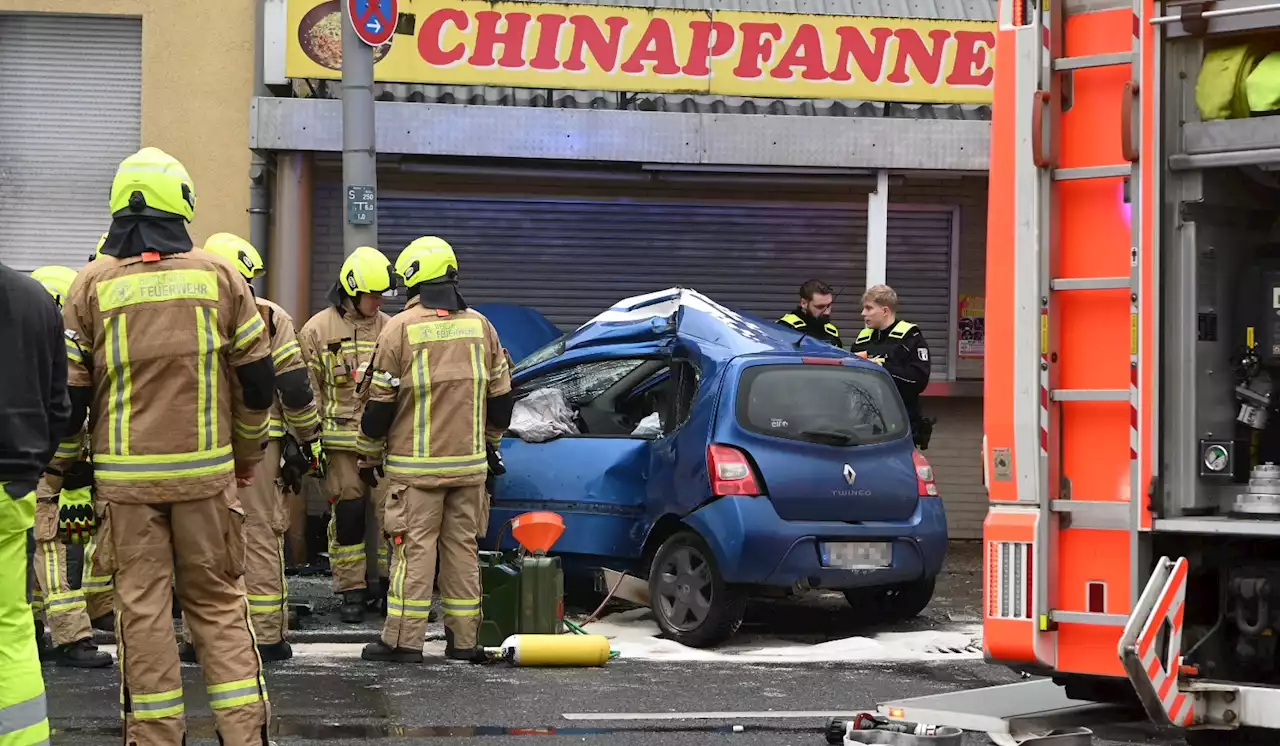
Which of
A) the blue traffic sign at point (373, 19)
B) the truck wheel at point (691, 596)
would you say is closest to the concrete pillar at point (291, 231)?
the blue traffic sign at point (373, 19)

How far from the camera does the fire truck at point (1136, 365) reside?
544 centimetres

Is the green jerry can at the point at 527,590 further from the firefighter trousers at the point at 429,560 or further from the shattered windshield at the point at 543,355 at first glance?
the shattered windshield at the point at 543,355

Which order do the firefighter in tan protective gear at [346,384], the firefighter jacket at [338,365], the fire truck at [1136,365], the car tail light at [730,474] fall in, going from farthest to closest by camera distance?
the firefighter jacket at [338,365]
the firefighter in tan protective gear at [346,384]
the car tail light at [730,474]
the fire truck at [1136,365]

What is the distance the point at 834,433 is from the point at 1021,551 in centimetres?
424

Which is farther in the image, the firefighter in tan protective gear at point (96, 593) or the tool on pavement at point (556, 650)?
the tool on pavement at point (556, 650)

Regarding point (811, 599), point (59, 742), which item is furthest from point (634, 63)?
Answer: point (59, 742)

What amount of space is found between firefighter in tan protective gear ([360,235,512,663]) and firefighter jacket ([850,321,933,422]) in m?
3.21

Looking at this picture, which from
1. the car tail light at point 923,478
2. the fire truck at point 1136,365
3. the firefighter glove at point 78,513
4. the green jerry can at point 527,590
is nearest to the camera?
the fire truck at point 1136,365

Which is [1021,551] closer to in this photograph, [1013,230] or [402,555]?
[1013,230]

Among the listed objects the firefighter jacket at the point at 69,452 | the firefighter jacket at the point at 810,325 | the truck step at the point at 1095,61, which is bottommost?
the firefighter jacket at the point at 69,452

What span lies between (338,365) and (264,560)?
6.20ft

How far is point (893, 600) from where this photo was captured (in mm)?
10625

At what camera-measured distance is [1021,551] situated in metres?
5.77

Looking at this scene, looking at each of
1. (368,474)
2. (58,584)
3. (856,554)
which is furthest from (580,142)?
(58,584)
